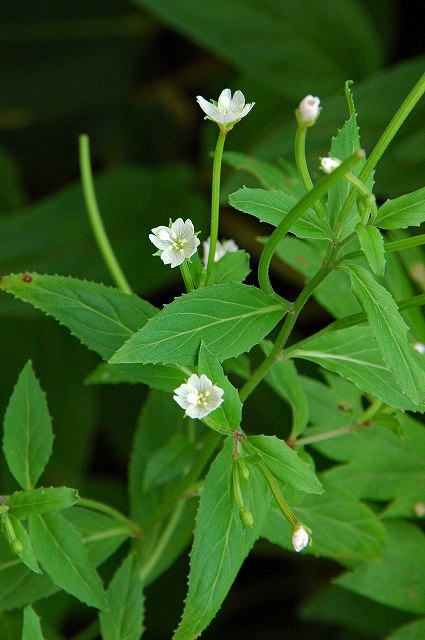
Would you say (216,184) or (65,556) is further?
(65,556)

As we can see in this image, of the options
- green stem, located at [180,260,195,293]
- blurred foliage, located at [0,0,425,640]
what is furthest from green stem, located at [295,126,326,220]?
blurred foliage, located at [0,0,425,640]

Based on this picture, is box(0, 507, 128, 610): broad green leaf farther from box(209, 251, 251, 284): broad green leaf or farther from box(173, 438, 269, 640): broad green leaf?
box(209, 251, 251, 284): broad green leaf

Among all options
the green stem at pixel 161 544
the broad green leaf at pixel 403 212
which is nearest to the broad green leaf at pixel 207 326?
the broad green leaf at pixel 403 212

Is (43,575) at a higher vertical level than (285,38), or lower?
lower

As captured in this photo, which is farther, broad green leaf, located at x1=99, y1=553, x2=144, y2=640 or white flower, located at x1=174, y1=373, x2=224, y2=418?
broad green leaf, located at x1=99, y1=553, x2=144, y2=640

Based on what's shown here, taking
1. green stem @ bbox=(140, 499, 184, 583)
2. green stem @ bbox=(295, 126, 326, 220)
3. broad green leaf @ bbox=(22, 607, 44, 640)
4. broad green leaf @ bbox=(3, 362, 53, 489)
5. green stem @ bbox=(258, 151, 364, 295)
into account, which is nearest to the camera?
green stem @ bbox=(258, 151, 364, 295)

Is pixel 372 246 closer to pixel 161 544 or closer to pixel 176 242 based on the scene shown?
pixel 176 242

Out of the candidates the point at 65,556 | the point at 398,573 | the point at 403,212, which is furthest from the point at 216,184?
the point at 398,573
